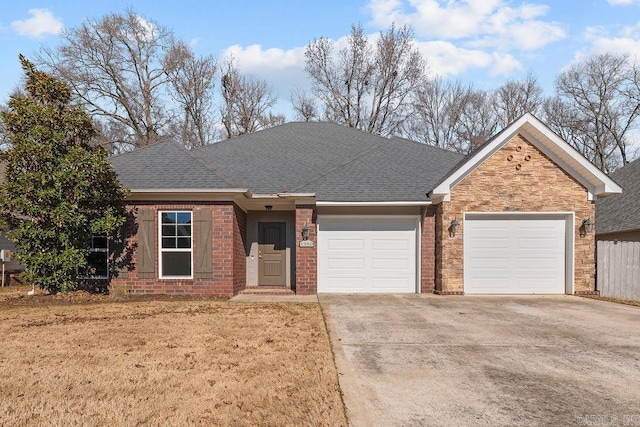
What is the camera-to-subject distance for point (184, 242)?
12.0 metres

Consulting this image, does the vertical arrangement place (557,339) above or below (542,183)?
below

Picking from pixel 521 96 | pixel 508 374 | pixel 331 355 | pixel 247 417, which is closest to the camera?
pixel 247 417

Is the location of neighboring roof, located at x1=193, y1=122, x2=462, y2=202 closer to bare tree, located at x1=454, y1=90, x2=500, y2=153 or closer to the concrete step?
the concrete step

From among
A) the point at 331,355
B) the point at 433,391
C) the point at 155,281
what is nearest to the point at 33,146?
the point at 155,281

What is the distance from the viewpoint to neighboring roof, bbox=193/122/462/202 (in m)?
12.9

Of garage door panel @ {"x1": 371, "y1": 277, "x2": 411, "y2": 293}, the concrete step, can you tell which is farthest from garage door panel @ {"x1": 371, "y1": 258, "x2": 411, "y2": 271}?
the concrete step

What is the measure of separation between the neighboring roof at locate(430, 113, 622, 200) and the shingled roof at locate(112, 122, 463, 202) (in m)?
0.89

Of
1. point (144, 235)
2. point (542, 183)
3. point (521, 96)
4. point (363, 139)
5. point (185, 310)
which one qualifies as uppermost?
point (521, 96)

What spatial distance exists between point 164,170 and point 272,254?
4251mm

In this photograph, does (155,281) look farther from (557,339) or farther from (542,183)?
(542,183)

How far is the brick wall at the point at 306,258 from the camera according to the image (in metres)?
12.7

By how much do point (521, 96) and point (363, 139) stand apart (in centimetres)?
2308

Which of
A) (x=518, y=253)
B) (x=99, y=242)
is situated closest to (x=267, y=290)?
(x=99, y=242)

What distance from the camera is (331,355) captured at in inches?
233
